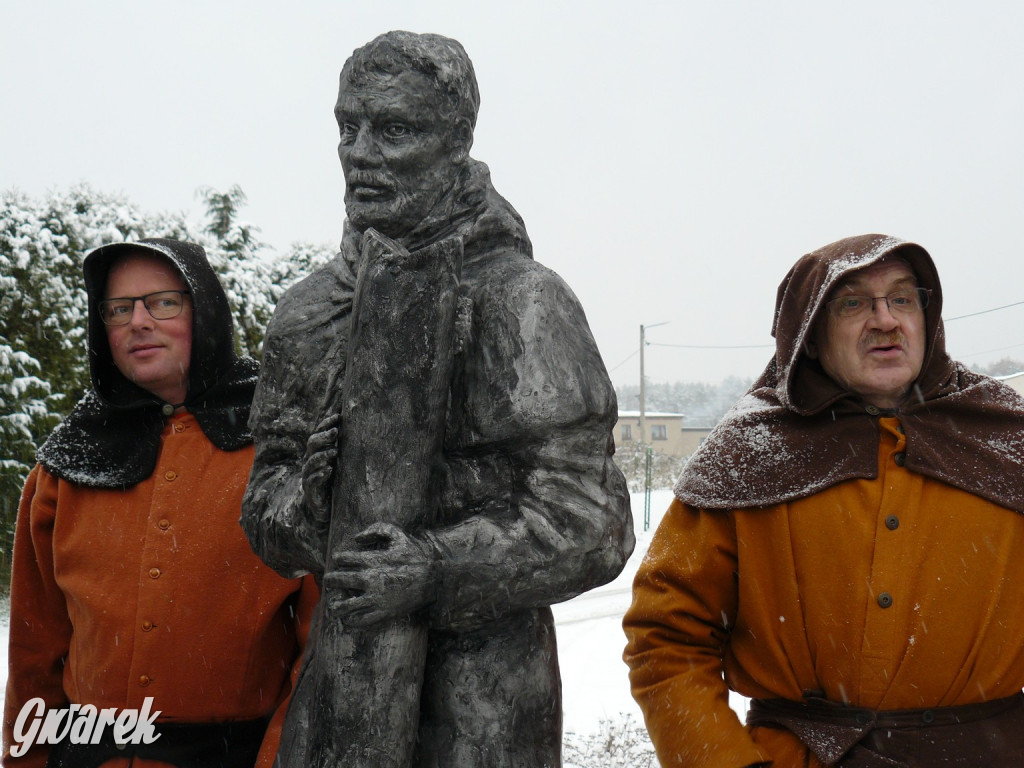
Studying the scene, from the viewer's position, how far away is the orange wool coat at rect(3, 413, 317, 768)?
8.75 feet

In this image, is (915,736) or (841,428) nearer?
(915,736)

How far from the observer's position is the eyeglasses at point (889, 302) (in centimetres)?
272

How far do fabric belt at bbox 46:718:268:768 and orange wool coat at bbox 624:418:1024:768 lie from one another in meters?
1.06

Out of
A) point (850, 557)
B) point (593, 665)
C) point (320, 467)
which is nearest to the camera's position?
point (320, 467)

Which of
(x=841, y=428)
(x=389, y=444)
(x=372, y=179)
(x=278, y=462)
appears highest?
(x=372, y=179)

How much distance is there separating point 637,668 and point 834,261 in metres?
A: 1.22

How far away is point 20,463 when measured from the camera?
8812 mm

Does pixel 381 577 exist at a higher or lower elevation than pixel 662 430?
higher

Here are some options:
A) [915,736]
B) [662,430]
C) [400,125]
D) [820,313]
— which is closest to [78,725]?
[400,125]

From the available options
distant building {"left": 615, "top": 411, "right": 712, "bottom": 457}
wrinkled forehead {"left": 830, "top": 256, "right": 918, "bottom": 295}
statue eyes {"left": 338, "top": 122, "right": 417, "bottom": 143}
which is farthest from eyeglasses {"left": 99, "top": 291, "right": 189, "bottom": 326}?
distant building {"left": 615, "top": 411, "right": 712, "bottom": 457}

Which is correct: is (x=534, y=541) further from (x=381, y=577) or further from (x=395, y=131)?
(x=395, y=131)

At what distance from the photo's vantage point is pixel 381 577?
71.0 inches

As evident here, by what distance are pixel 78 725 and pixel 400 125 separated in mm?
1820

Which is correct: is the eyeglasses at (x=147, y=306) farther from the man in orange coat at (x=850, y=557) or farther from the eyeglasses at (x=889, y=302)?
the eyeglasses at (x=889, y=302)
